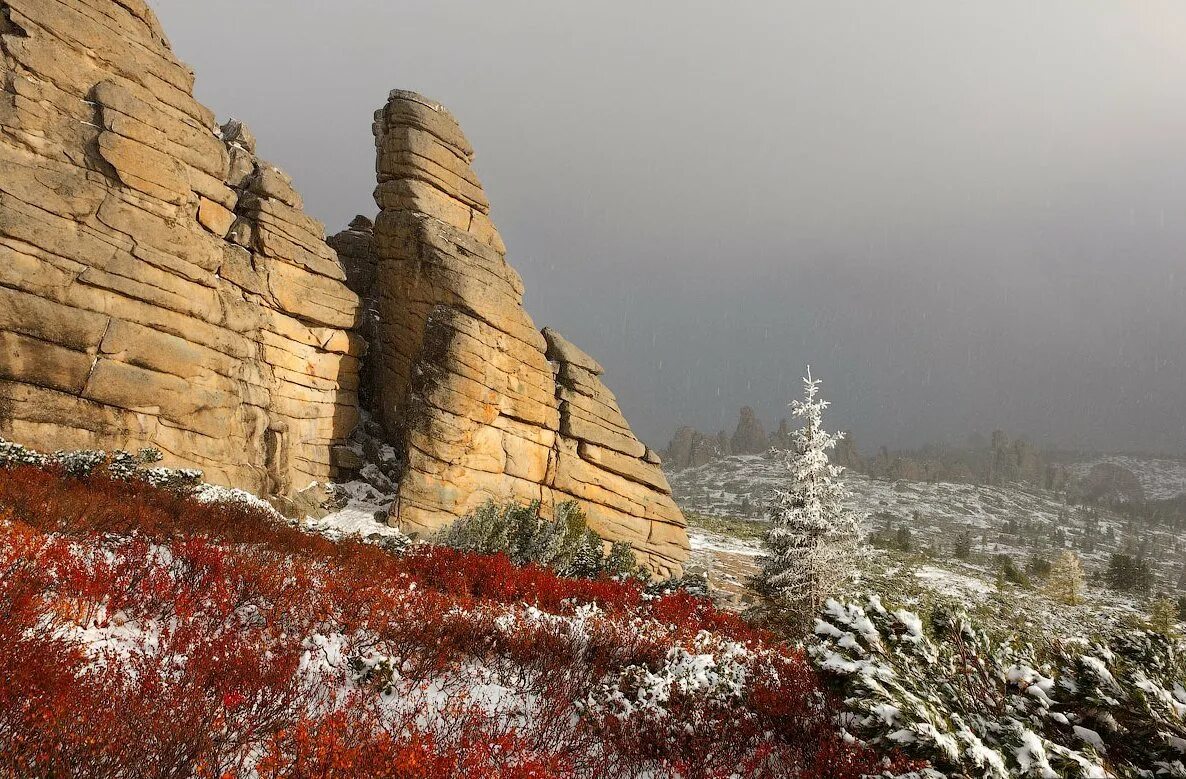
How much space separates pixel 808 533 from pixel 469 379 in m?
17.3

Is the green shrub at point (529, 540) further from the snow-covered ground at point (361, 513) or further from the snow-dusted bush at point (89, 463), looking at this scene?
the snow-dusted bush at point (89, 463)

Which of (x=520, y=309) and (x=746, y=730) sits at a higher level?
(x=520, y=309)

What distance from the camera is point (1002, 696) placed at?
4.47m

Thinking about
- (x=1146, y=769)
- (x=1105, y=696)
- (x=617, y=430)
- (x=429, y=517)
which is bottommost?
(x=429, y=517)

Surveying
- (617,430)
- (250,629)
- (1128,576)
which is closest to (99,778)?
(250,629)

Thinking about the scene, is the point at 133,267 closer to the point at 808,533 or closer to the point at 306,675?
the point at 306,675

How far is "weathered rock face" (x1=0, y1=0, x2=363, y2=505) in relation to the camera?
1727cm

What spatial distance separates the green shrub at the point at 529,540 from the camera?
1975cm

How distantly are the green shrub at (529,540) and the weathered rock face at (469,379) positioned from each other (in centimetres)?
240

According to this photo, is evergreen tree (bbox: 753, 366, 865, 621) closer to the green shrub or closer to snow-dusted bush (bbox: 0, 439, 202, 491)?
the green shrub

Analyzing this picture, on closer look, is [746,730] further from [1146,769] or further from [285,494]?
[285,494]

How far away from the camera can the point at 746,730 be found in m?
Result: 5.82

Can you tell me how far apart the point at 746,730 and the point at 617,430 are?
28.8 m

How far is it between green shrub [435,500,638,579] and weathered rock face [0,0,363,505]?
28.6ft
